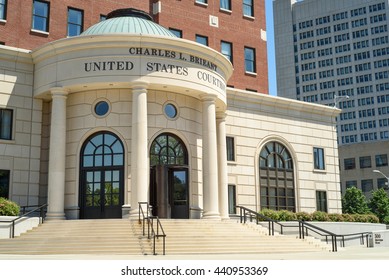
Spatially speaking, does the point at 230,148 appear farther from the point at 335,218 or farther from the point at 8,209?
the point at 8,209

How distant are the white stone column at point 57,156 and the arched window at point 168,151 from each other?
469 cm

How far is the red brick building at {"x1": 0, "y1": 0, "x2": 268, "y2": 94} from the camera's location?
1310 inches

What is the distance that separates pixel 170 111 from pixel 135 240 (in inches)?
364

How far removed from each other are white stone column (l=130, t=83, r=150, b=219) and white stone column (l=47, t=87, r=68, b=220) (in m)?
3.69

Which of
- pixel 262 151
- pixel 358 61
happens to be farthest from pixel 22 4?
pixel 358 61

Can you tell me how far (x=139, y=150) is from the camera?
2739cm

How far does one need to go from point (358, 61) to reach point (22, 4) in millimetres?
121738

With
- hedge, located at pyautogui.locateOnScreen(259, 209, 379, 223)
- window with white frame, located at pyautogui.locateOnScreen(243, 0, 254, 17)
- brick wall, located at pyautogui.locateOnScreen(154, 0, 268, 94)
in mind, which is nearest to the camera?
hedge, located at pyautogui.locateOnScreen(259, 209, 379, 223)

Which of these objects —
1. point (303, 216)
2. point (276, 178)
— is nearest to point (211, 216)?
point (303, 216)

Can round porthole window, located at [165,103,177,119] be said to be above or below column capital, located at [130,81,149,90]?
below

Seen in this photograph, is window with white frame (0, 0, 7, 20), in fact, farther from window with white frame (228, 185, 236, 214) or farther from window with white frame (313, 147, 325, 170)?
window with white frame (313, 147, 325, 170)

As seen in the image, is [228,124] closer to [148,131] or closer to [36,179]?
[148,131]

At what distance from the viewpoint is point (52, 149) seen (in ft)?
92.4

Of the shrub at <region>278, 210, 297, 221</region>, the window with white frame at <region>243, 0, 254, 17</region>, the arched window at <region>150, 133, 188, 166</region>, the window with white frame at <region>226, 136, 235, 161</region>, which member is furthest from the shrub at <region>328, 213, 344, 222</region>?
the window with white frame at <region>243, 0, 254, 17</region>
